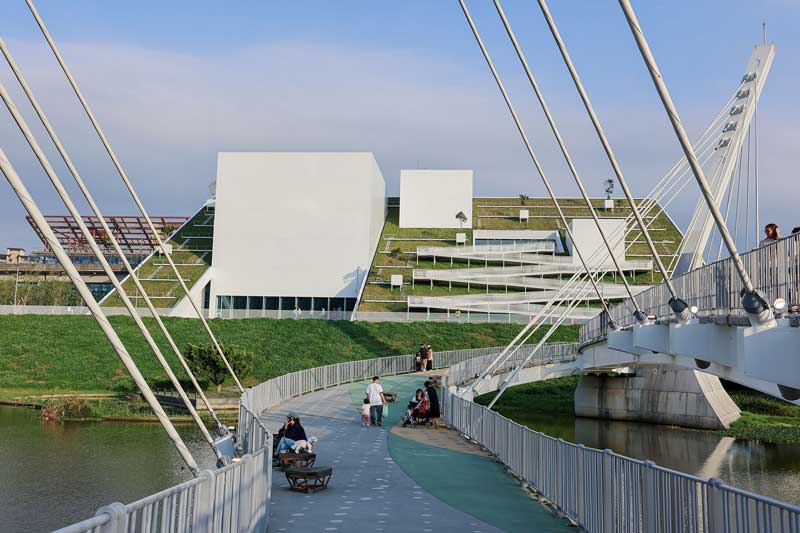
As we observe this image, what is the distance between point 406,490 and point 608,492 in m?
4.78

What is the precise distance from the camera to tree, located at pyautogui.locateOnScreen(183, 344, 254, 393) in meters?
33.7

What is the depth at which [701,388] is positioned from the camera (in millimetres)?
35188

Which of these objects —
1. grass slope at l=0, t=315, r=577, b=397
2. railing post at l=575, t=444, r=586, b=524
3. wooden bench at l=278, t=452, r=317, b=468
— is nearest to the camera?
railing post at l=575, t=444, r=586, b=524

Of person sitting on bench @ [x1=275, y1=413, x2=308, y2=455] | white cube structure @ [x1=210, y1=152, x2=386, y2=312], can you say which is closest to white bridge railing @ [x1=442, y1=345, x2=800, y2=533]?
person sitting on bench @ [x1=275, y1=413, x2=308, y2=455]

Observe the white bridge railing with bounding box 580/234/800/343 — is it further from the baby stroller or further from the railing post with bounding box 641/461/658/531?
the baby stroller

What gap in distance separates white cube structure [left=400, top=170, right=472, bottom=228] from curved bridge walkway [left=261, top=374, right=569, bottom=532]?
61.1 m

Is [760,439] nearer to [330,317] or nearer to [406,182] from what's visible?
[330,317]

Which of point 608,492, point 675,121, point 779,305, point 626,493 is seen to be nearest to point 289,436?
point 608,492

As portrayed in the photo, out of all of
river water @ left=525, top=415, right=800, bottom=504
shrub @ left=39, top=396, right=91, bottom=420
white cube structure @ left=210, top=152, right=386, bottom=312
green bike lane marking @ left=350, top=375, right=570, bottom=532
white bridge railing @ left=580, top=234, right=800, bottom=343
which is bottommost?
river water @ left=525, top=415, right=800, bottom=504

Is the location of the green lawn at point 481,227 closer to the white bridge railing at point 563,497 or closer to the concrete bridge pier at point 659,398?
the concrete bridge pier at point 659,398

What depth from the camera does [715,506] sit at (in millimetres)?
6535

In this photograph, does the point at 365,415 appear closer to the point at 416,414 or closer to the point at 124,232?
the point at 416,414

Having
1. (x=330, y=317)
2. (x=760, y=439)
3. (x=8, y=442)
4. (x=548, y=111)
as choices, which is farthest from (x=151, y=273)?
(x=548, y=111)

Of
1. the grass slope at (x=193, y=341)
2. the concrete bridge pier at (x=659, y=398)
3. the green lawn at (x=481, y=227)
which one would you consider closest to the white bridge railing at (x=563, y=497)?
the concrete bridge pier at (x=659, y=398)
